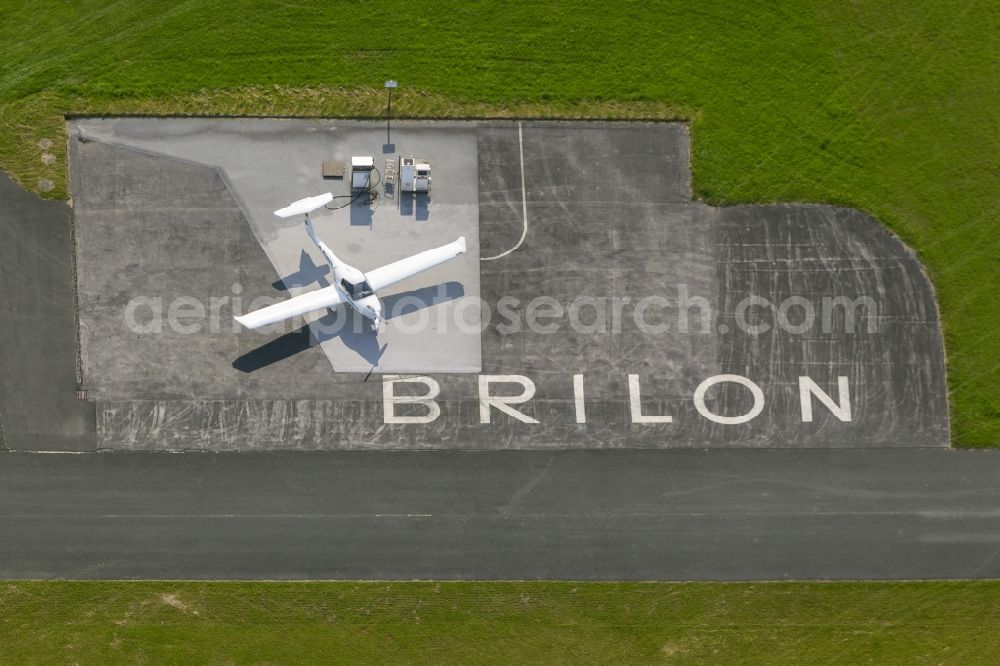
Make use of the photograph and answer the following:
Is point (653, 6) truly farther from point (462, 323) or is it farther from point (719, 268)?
point (462, 323)

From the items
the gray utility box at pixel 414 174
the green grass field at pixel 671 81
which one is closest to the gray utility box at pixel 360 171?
the gray utility box at pixel 414 174

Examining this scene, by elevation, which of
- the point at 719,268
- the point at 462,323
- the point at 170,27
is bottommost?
the point at 462,323

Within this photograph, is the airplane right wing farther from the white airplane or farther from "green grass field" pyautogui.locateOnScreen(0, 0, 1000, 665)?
"green grass field" pyautogui.locateOnScreen(0, 0, 1000, 665)

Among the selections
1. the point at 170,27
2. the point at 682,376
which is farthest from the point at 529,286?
the point at 170,27

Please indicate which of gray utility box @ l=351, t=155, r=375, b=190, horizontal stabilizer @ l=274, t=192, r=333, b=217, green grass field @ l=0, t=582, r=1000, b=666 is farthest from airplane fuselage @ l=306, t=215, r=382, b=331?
green grass field @ l=0, t=582, r=1000, b=666

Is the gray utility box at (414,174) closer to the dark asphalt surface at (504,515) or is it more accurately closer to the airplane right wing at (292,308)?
the airplane right wing at (292,308)

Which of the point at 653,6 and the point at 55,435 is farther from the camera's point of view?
the point at 653,6

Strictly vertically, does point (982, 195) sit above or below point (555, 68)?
below
